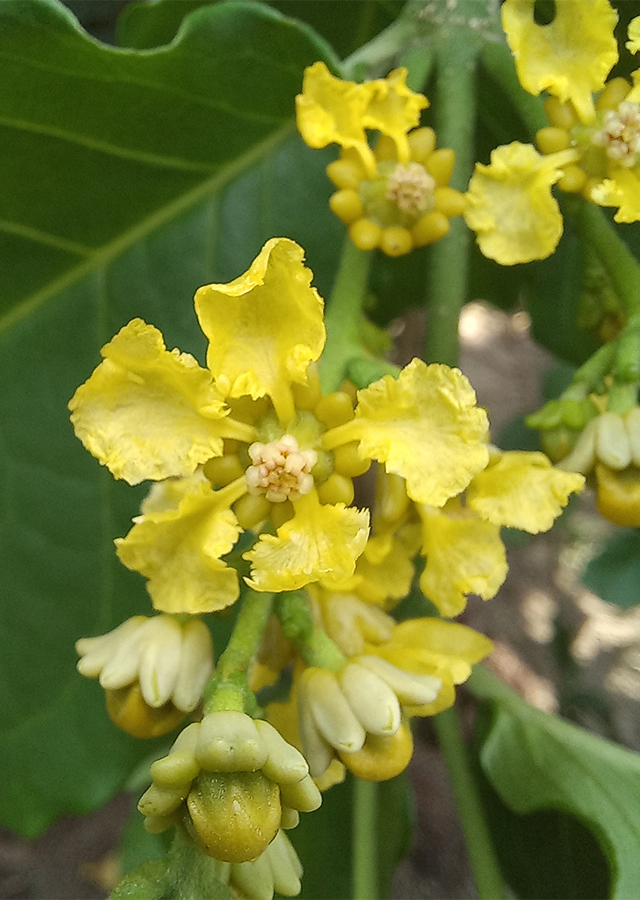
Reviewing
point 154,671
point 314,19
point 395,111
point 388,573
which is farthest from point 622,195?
point 314,19

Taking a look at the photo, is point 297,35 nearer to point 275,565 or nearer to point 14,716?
point 275,565

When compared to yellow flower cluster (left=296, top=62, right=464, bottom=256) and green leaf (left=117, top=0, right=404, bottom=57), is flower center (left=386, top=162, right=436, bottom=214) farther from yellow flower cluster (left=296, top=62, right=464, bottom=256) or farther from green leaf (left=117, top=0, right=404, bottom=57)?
green leaf (left=117, top=0, right=404, bottom=57)

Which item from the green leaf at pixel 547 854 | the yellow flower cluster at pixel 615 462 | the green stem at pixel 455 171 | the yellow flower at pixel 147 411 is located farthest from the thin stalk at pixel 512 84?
the green leaf at pixel 547 854

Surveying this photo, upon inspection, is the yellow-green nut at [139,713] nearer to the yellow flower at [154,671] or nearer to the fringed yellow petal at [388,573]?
the yellow flower at [154,671]

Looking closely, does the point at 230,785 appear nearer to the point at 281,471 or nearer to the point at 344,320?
the point at 281,471

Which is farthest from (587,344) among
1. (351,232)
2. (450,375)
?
(450,375)
